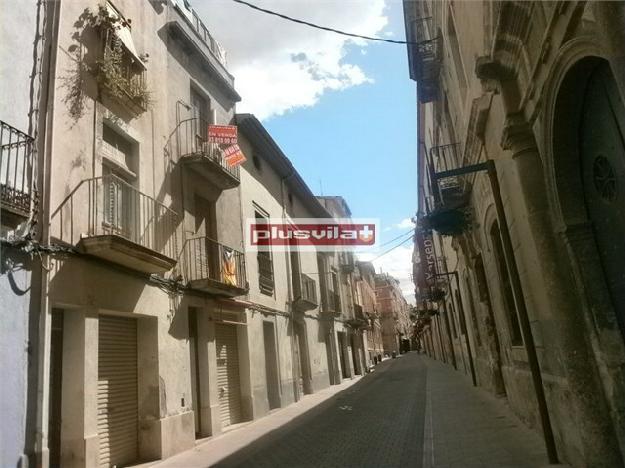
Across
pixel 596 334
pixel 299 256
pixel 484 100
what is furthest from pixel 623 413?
pixel 299 256

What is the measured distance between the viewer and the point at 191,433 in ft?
29.9

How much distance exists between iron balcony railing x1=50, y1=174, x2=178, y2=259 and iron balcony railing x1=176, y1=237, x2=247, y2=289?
21.7 inches

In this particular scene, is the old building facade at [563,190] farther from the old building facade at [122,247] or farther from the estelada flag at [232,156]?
the estelada flag at [232,156]

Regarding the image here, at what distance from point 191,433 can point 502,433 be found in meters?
5.60

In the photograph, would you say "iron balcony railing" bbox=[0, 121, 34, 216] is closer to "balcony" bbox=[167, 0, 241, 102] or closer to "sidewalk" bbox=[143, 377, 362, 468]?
"sidewalk" bbox=[143, 377, 362, 468]

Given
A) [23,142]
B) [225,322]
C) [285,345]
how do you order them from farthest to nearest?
[285,345] → [225,322] → [23,142]

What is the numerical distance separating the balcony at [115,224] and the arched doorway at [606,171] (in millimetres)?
6140

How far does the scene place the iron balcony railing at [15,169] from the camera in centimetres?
580

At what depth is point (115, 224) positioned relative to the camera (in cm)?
818

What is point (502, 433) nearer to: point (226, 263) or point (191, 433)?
point (191, 433)

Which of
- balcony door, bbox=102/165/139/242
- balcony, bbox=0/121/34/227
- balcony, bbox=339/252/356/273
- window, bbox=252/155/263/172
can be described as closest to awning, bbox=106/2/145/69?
balcony door, bbox=102/165/139/242

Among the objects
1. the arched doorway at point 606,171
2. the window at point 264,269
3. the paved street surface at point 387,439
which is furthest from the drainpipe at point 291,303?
the arched doorway at point 606,171

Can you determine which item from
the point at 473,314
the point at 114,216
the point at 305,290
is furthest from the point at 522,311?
the point at 305,290

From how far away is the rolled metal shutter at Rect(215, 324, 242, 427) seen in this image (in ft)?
38.1
